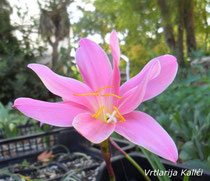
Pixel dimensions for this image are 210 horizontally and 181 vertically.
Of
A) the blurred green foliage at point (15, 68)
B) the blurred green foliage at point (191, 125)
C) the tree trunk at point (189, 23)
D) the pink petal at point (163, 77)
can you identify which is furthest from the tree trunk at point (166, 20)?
the pink petal at point (163, 77)

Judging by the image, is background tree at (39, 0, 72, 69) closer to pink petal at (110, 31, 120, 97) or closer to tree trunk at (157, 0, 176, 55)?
tree trunk at (157, 0, 176, 55)

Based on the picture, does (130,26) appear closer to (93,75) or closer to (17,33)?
(17,33)

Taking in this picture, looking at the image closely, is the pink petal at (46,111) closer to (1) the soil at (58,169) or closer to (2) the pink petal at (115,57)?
(2) the pink petal at (115,57)

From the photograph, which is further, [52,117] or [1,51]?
[1,51]

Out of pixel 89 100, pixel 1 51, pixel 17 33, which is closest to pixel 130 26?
pixel 17 33

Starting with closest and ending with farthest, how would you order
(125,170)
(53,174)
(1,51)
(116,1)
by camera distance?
(125,170), (53,174), (1,51), (116,1)

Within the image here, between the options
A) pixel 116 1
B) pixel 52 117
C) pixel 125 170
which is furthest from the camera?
pixel 116 1

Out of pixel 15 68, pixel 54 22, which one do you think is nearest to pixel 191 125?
pixel 15 68

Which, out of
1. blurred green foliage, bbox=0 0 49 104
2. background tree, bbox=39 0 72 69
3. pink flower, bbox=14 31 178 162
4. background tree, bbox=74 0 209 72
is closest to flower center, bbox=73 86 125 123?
pink flower, bbox=14 31 178 162
